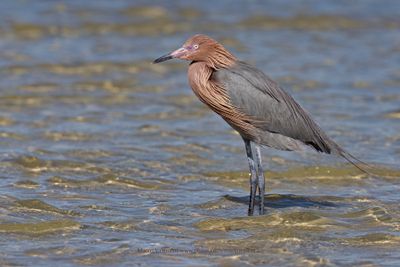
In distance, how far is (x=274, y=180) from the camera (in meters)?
9.63

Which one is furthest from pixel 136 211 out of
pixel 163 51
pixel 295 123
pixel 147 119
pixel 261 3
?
pixel 261 3

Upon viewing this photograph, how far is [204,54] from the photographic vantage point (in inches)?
330

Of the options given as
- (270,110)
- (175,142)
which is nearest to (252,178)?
(270,110)

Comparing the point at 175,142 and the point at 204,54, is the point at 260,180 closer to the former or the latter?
the point at 204,54

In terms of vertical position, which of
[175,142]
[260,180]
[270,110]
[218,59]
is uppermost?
[218,59]

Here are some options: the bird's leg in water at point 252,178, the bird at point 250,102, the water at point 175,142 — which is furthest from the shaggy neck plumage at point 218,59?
the water at point 175,142

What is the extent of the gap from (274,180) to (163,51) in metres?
6.32

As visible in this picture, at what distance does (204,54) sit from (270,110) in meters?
0.75

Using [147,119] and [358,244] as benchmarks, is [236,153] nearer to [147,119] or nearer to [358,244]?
[147,119]

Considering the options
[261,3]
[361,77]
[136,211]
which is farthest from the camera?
[261,3]

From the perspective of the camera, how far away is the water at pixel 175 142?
7.44 m

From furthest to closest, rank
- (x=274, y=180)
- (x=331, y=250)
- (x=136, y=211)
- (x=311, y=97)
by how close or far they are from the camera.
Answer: (x=311, y=97) → (x=274, y=180) → (x=136, y=211) → (x=331, y=250)

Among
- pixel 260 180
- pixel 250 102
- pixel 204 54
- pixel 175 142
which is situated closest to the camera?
pixel 250 102

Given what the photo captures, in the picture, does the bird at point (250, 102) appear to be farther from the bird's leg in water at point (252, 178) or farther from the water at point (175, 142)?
the water at point (175, 142)
